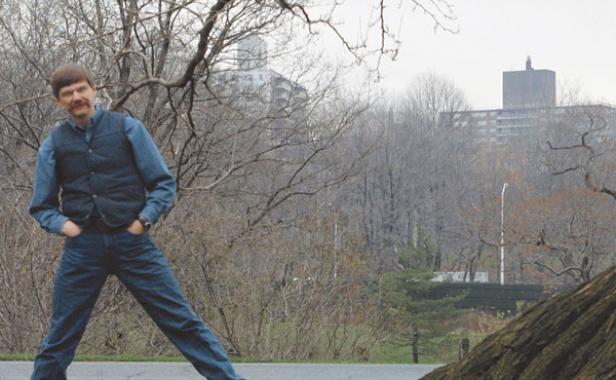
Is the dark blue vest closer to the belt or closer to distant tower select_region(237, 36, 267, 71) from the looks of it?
the belt

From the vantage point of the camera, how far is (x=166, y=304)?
526 cm

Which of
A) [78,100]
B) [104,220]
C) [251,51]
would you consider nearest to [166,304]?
[104,220]

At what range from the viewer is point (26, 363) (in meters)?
9.89

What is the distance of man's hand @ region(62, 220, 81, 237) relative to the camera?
511 centimetres

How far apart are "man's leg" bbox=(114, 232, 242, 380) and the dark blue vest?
Answer: 0.60ft

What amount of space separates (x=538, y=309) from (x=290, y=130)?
64.5 feet

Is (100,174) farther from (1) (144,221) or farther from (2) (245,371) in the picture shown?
(2) (245,371)

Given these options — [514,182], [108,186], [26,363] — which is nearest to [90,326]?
[26,363]

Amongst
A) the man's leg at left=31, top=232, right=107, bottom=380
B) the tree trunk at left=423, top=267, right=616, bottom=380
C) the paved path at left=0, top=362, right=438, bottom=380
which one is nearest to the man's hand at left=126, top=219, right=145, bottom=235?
the man's leg at left=31, top=232, right=107, bottom=380

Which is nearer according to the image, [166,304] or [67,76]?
[67,76]

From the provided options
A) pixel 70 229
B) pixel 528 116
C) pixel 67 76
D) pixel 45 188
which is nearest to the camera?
pixel 67 76

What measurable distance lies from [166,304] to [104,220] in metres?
0.53

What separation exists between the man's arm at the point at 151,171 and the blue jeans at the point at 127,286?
19 cm

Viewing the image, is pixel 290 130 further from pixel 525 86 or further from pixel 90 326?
pixel 525 86
